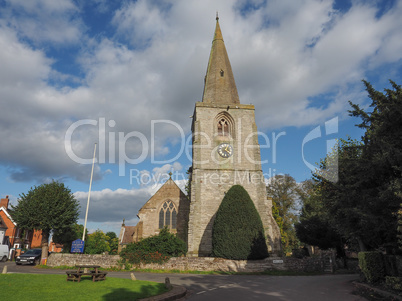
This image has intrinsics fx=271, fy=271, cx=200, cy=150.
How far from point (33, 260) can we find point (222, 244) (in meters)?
18.6

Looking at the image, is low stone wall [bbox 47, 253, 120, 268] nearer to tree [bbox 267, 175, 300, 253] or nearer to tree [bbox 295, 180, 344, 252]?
tree [bbox 295, 180, 344, 252]

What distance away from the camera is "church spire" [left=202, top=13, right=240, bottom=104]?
31.5 metres

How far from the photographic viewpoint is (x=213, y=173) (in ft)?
90.1

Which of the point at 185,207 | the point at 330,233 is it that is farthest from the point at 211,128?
the point at 330,233

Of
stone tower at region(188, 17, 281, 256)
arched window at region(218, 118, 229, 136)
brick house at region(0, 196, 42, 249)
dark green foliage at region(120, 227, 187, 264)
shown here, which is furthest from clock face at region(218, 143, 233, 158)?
brick house at region(0, 196, 42, 249)

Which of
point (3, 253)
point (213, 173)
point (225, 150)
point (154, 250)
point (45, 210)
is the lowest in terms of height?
point (3, 253)

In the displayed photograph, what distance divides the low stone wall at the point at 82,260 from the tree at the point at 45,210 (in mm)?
3217

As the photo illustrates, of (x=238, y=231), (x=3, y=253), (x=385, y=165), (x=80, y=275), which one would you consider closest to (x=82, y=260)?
(x=80, y=275)

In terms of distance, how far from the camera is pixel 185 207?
102ft

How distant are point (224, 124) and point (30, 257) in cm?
2346

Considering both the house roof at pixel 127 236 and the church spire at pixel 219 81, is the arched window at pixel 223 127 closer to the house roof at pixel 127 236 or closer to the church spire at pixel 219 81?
the church spire at pixel 219 81

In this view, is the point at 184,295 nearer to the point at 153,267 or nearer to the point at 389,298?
the point at 389,298

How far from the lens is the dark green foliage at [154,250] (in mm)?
20891

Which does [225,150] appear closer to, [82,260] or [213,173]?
[213,173]
